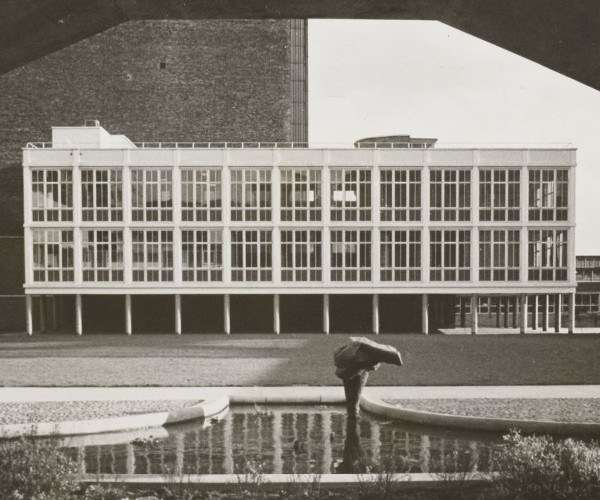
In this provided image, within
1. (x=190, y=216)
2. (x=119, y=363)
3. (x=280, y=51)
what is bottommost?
(x=119, y=363)

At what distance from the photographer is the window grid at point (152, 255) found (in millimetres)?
40719

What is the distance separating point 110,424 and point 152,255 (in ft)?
96.6

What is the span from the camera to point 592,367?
870 inches

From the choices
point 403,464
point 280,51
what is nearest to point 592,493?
point 403,464

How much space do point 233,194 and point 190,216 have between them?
8.33 ft

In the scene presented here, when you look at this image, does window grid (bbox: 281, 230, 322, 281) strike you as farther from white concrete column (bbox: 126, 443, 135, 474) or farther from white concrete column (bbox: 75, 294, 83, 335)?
white concrete column (bbox: 126, 443, 135, 474)

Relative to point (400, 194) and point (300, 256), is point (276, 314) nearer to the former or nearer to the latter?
point (300, 256)

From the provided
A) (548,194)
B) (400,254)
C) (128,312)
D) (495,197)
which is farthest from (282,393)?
(548,194)

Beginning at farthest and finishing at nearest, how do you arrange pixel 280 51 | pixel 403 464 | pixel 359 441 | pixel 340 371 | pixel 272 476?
pixel 280 51, pixel 340 371, pixel 359 441, pixel 403 464, pixel 272 476

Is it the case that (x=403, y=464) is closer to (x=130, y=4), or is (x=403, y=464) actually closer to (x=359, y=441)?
(x=359, y=441)

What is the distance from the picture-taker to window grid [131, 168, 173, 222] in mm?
41094

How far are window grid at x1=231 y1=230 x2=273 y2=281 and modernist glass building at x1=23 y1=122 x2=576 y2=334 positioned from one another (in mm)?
52

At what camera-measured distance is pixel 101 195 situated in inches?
1619

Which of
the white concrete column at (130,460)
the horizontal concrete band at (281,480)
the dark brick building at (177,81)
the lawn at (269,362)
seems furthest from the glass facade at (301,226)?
the horizontal concrete band at (281,480)
